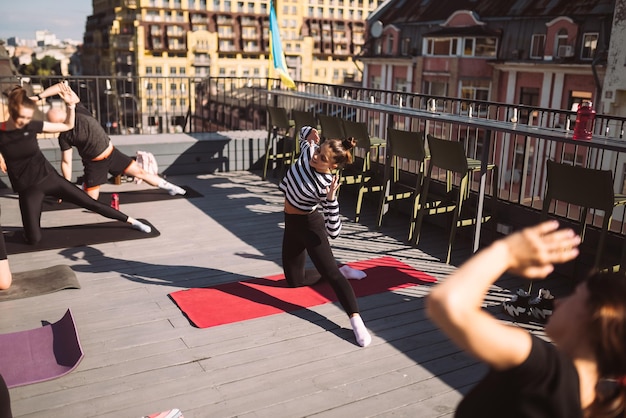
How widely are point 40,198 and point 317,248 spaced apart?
2.94m

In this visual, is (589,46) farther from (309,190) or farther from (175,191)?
(309,190)

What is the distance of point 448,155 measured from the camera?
543cm

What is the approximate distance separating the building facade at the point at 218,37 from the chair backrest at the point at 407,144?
7219 cm

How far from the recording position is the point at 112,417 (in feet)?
9.61

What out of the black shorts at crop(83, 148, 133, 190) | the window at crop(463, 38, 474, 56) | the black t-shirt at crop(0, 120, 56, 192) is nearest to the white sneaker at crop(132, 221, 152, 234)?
the black shorts at crop(83, 148, 133, 190)

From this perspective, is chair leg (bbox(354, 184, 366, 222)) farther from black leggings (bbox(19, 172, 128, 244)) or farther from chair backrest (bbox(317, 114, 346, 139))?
black leggings (bbox(19, 172, 128, 244))

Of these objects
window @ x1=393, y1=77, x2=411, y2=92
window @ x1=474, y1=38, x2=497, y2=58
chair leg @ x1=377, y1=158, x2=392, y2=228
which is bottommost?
chair leg @ x1=377, y1=158, x2=392, y2=228

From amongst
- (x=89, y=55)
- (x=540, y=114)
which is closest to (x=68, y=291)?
(x=540, y=114)

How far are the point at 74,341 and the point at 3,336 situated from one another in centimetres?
53

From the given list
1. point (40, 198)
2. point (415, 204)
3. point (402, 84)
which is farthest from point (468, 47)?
point (40, 198)

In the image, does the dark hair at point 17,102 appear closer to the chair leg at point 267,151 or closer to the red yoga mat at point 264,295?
the red yoga mat at point 264,295

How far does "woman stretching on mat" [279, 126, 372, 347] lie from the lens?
383cm

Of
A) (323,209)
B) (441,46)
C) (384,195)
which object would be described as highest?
(441,46)

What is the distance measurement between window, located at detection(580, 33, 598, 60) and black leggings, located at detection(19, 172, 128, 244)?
24.5m
